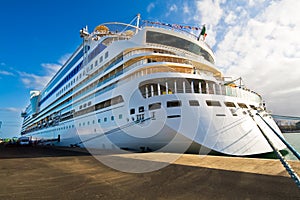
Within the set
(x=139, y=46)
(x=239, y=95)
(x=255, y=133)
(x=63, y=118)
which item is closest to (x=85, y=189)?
(x=255, y=133)

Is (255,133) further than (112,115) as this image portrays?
No

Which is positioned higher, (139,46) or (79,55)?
(79,55)

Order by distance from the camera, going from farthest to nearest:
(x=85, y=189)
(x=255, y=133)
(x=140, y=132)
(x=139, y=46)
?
(x=139, y=46) → (x=140, y=132) → (x=255, y=133) → (x=85, y=189)

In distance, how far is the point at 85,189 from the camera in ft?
12.0

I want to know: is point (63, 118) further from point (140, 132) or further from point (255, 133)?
point (255, 133)

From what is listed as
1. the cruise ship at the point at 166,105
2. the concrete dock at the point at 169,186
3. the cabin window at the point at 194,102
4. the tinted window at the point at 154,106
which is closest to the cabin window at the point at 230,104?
the cruise ship at the point at 166,105

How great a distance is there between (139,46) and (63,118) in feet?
57.1

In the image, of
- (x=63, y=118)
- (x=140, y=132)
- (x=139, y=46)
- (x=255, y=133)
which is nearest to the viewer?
(x=255, y=133)

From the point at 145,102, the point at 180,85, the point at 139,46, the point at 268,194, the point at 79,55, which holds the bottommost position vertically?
the point at 268,194

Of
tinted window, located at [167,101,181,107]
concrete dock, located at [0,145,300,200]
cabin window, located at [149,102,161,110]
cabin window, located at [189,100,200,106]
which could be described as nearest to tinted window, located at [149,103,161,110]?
cabin window, located at [149,102,161,110]

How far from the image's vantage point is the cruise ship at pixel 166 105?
31.2ft

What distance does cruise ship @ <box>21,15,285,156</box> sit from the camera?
951cm

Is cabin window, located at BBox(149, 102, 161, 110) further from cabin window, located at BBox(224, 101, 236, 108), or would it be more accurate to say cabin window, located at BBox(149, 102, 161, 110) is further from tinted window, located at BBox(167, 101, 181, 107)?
cabin window, located at BBox(224, 101, 236, 108)

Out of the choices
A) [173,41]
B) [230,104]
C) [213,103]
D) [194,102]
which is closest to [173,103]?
[194,102]
